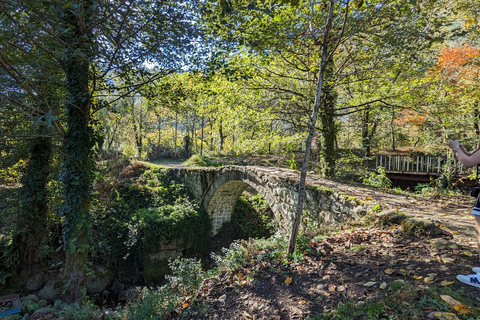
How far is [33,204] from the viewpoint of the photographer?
6.47 metres

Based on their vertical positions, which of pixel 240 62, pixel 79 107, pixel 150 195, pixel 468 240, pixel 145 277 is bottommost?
pixel 145 277

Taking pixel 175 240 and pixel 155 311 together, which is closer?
pixel 155 311

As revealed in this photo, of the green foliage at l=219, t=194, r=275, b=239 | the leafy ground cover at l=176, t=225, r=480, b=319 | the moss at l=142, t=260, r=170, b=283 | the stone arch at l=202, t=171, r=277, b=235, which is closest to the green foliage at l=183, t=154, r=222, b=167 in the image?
the green foliage at l=219, t=194, r=275, b=239

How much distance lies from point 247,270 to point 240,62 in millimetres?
4618

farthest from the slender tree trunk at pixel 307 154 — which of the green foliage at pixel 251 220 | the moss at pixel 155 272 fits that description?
the moss at pixel 155 272

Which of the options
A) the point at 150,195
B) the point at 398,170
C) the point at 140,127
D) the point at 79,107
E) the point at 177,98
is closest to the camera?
the point at 79,107

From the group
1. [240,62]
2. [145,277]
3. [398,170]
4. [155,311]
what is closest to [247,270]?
[155,311]

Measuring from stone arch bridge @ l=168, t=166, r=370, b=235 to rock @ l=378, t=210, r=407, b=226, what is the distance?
0.36 metres

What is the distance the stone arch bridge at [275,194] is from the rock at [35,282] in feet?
20.3

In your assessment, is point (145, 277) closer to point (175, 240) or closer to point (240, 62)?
point (175, 240)

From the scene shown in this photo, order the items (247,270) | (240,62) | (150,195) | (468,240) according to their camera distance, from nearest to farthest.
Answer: (468,240)
(247,270)
(240,62)
(150,195)

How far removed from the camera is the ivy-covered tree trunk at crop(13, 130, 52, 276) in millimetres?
6379

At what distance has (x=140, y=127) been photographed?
21609mm

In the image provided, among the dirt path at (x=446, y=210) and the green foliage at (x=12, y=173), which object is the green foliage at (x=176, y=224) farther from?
the dirt path at (x=446, y=210)
